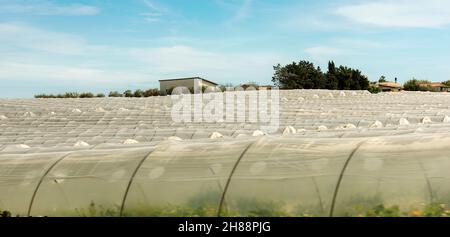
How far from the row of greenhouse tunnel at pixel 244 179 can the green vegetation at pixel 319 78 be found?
272 ft

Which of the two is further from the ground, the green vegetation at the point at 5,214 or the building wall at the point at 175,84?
the building wall at the point at 175,84

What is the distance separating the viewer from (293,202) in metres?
9.07

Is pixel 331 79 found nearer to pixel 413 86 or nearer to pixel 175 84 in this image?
pixel 413 86

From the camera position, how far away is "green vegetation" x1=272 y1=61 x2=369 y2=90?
92.7 metres

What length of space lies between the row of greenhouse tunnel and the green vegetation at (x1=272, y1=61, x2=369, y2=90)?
272 ft

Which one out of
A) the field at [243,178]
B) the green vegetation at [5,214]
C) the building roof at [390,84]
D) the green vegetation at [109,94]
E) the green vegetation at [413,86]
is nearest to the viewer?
the field at [243,178]

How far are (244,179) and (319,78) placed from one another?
85.4 m

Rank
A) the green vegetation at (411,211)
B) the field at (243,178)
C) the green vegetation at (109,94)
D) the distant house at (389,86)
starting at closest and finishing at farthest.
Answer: the green vegetation at (411,211)
the field at (243,178)
the green vegetation at (109,94)
the distant house at (389,86)

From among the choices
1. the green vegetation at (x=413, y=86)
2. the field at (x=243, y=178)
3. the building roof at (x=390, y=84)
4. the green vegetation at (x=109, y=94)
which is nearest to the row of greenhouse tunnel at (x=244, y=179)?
the field at (x=243, y=178)

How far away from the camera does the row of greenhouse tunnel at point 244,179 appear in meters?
8.62

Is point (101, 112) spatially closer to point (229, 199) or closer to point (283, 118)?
point (283, 118)

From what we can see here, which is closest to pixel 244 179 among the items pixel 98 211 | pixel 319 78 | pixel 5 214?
pixel 98 211

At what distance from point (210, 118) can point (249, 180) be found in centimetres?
1994

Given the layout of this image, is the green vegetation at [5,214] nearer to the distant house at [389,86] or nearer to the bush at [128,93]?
the bush at [128,93]
